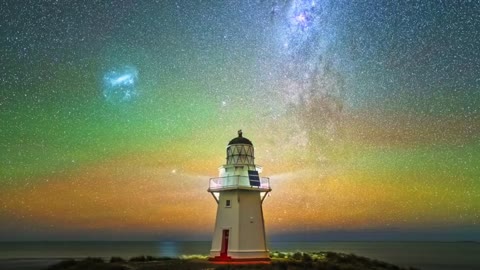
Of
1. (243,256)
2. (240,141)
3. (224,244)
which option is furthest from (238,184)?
(243,256)

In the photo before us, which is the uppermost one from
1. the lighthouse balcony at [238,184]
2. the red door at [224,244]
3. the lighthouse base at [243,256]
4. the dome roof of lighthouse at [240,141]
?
the dome roof of lighthouse at [240,141]

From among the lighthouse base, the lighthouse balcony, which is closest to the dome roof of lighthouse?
the lighthouse balcony

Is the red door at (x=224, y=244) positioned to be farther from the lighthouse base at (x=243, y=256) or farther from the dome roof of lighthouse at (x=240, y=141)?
the dome roof of lighthouse at (x=240, y=141)

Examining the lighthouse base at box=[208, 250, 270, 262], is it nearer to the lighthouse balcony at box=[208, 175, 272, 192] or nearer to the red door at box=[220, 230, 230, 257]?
the red door at box=[220, 230, 230, 257]

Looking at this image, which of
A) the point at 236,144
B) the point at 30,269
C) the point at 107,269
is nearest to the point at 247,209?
the point at 236,144

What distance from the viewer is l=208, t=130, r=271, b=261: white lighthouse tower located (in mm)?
25016

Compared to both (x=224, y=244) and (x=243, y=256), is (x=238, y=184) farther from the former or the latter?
(x=243, y=256)

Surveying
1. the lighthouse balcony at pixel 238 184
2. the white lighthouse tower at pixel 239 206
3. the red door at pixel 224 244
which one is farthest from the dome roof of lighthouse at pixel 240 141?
the red door at pixel 224 244

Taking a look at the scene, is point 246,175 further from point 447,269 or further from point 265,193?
point 447,269

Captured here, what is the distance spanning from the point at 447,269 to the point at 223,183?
4685cm

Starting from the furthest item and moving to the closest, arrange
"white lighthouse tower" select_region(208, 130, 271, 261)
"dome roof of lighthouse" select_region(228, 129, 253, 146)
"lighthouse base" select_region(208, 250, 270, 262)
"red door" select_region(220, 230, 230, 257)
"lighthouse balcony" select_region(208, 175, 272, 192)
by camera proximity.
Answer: "dome roof of lighthouse" select_region(228, 129, 253, 146), "lighthouse balcony" select_region(208, 175, 272, 192), "red door" select_region(220, 230, 230, 257), "white lighthouse tower" select_region(208, 130, 271, 261), "lighthouse base" select_region(208, 250, 270, 262)

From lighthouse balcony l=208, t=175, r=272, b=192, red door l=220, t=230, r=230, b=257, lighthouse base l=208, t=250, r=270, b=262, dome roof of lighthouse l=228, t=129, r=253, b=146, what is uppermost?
dome roof of lighthouse l=228, t=129, r=253, b=146

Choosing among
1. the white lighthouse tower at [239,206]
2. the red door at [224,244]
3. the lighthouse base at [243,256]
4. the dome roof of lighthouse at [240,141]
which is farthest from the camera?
the dome roof of lighthouse at [240,141]

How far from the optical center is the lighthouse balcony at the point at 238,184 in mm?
25573
